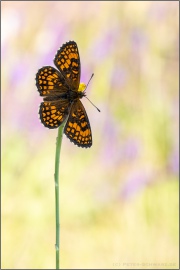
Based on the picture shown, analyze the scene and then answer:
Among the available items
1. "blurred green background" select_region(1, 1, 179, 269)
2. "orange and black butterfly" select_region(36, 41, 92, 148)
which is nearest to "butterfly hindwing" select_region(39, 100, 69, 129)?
"orange and black butterfly" select_region(36, 41, 92, 148)

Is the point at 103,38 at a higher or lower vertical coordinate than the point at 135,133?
higher

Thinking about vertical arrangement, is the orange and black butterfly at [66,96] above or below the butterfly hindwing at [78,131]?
above

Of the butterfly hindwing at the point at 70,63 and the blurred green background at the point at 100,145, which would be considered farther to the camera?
the blurred green background at the point at 100,145

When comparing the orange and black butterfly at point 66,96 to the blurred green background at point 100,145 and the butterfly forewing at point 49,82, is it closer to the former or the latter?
the butterfly forewing at point 49,82

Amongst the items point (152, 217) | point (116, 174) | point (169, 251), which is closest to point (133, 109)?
point (116, 174)

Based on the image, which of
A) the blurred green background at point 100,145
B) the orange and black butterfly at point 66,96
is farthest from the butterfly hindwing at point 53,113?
the blurred green background at point 100,145

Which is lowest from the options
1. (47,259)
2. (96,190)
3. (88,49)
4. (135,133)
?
(47,259)

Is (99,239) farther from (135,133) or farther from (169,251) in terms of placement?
(135,133)
